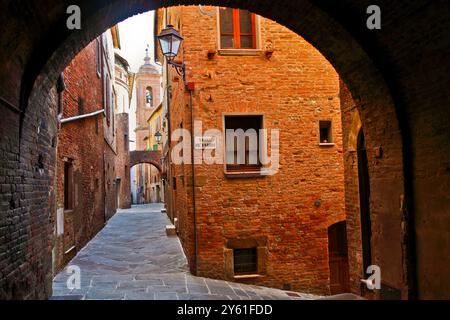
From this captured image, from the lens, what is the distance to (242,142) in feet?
31.2

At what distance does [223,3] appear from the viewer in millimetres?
5074

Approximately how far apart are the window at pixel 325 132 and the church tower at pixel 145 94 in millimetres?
45165

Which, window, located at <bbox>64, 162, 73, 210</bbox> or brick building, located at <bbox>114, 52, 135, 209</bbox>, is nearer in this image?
window, located at <bbox>64, 162, 73, 210</bbox>

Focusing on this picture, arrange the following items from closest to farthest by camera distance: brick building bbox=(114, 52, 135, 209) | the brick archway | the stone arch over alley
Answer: the stone arch over alley
brick building bbox=(114, 52, 135, 209)
the brick archway

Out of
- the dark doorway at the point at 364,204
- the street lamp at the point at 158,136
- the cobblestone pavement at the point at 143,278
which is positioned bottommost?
the cobblestone pavement at the point at 143,278

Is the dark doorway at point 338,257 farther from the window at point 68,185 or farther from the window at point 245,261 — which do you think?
the window at point 68,185

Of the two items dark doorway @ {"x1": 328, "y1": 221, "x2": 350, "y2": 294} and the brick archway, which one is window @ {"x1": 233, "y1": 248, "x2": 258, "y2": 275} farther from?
the brick archway

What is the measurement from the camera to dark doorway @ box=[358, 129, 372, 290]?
605cm

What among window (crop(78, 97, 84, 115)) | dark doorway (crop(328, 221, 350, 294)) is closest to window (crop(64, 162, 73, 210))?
window (crop(78, 97, 84, 115))

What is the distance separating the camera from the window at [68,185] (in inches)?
398

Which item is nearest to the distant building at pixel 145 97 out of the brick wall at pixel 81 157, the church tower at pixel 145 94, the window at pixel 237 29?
the church tower at pixel 145 94

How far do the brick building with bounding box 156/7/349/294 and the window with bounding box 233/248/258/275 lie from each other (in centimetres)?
2

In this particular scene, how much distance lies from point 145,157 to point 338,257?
2667 cm

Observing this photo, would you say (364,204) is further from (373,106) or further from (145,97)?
(145,97)
